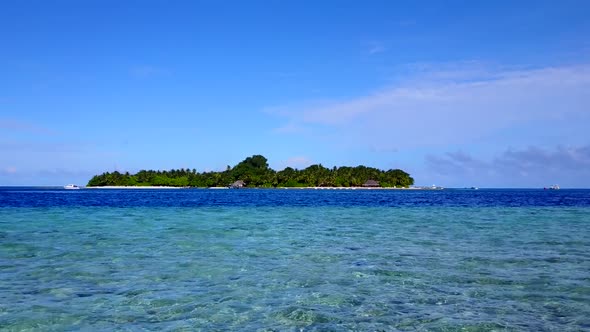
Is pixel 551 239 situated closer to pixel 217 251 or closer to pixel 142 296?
pixel 217 251

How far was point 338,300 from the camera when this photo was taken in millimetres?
11414

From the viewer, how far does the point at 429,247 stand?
69.4 ft

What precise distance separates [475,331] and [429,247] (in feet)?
40.3

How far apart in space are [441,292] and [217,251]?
1019 cm

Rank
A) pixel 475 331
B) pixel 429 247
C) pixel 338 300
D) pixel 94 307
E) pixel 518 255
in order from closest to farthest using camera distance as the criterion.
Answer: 1. pixel 475 331
2. pixel 94 307
3. pixel 338 300
4. pixel 518 255
5. pixel 429 247

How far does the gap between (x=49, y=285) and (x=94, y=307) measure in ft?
10.5

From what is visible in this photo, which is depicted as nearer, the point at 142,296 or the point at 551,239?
the point at 142,296

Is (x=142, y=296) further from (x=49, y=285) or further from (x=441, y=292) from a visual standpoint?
(x=441, y=292)

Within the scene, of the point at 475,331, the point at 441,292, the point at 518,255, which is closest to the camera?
the point at 475,331

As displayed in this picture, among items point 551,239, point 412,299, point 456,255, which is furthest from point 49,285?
point 551,239

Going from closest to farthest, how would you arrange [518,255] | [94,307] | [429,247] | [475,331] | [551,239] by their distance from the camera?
[475,331]
[94,307]
[518,255]
[429,247]
[551,239]

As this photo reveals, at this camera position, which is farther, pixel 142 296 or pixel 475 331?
pixel 142 296

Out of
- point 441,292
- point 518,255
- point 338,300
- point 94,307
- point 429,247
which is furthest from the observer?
point 429,247

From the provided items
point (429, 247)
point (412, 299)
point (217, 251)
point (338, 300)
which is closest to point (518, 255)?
point (429, 247)
